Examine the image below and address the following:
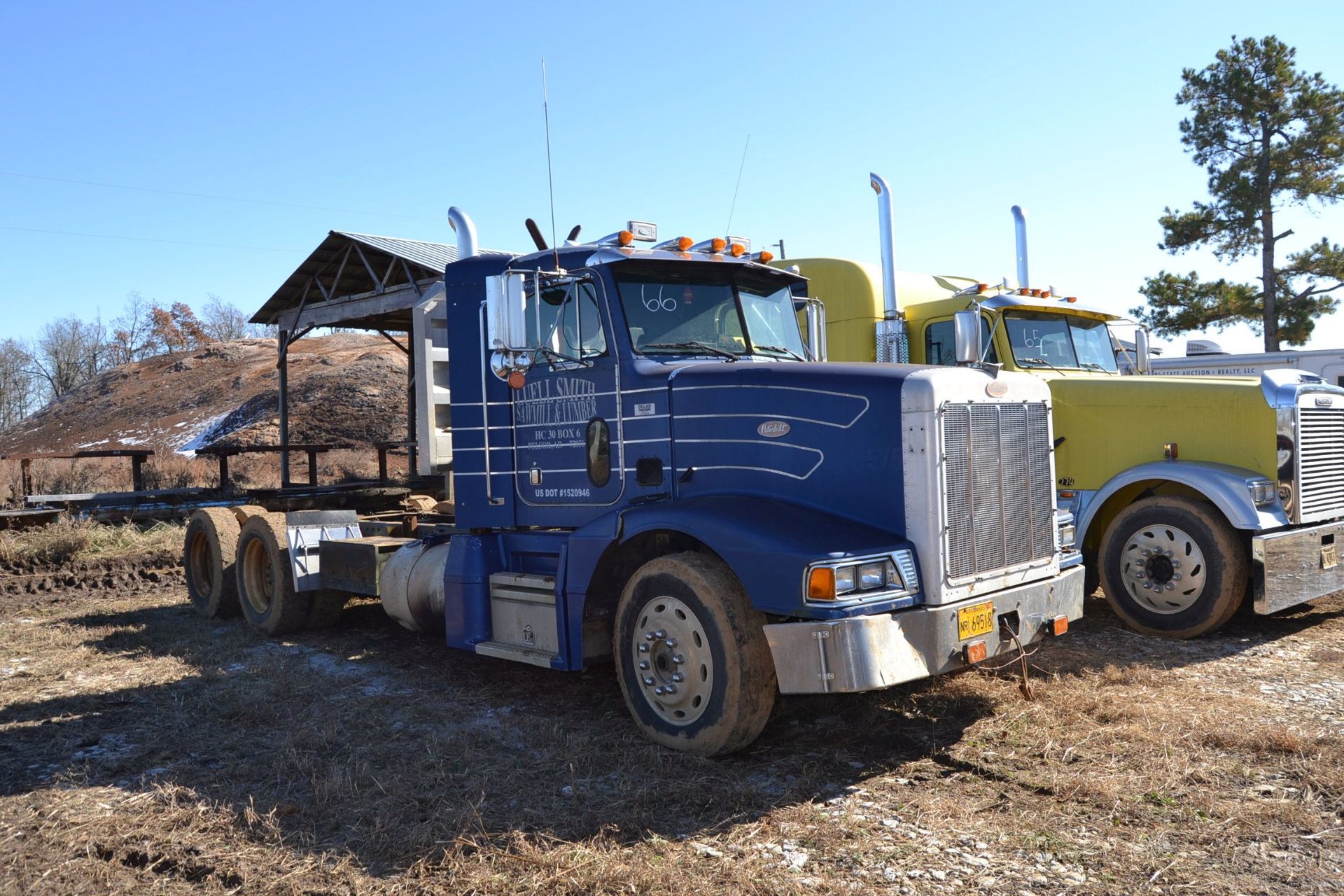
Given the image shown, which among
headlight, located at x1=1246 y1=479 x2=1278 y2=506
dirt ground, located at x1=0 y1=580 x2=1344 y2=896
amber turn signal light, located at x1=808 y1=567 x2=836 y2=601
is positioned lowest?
dirt ground, located at x1=0 y1=580 x2=1344 y2=896

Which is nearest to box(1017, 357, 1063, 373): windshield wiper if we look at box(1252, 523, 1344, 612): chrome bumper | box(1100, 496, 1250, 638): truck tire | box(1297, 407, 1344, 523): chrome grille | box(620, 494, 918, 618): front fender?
box(1100, 496, 1250, 638): truck tire

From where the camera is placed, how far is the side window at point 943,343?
8.90m

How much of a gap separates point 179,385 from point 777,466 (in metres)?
46.1

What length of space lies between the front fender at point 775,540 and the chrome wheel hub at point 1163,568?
390 centimetres

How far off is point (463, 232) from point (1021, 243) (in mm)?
6564

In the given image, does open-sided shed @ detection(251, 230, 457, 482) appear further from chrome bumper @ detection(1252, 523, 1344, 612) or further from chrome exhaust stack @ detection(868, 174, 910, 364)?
chrome bumper @ detection(1252, 523, 1344, 612)

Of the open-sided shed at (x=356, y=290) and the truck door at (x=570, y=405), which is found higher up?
the open-sided shed at (x=356, y=290)

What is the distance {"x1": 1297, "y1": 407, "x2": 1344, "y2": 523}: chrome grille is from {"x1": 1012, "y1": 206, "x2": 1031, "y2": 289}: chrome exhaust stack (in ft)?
11.7

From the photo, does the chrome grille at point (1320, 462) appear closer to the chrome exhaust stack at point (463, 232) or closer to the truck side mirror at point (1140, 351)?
the truck side mirror at point (1140, 351)

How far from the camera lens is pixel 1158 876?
12.0 ft

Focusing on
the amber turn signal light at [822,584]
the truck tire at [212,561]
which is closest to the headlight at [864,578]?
the amber turn signal light at [822,584]

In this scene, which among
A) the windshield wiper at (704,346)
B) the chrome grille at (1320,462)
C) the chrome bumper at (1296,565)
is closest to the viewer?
the windshield wiper at (704,346)

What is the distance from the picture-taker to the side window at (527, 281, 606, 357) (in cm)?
606

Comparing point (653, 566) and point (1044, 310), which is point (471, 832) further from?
point (1044, 310)
